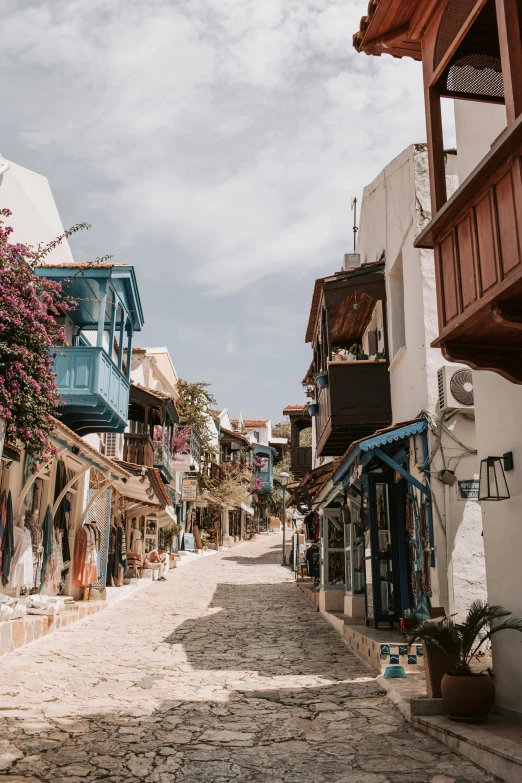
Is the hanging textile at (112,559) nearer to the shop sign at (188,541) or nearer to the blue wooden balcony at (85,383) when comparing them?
the blue wooden balcony at (85,383)

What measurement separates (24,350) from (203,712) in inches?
196

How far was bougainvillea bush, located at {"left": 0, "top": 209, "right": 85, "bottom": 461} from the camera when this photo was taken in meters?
8.79

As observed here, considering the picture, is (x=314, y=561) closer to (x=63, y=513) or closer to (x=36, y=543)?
(x=63, y=513)

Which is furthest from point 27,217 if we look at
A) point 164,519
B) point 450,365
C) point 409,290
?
point 164,519

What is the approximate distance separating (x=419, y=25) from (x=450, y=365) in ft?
15.6

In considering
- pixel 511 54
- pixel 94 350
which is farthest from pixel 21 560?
pixel 511 54

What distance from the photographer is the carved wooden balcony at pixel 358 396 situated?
40.8 feet

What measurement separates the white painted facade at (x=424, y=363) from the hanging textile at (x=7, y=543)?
6.44 m

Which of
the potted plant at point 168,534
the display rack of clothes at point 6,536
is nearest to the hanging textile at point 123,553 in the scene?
the display rack of clothes at point 6,536

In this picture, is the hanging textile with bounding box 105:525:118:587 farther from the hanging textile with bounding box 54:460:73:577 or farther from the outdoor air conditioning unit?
the outdoor air conditioning unit

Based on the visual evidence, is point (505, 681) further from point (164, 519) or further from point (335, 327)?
point (164, 519)

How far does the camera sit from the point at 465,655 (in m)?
6.15

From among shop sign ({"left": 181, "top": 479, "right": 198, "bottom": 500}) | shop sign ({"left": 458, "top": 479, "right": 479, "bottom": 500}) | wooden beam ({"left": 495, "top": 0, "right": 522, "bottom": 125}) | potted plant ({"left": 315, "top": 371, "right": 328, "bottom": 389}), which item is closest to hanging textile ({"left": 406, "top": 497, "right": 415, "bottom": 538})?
shop sign ({"left": 458, "top": 479, "right": 479, "bottom": 500})

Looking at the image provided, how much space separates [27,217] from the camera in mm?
15117
